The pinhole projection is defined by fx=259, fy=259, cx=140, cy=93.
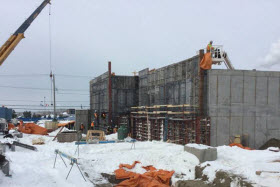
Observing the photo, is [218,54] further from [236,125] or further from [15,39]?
[15,39]

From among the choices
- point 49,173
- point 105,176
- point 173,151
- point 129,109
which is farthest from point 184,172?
point 129,109

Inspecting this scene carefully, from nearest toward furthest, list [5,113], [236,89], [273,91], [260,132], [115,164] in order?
[115,164] < [236,89] < [260,132] < [273,91] < [5,113]

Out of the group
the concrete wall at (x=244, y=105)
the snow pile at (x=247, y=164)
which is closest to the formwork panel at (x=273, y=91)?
the concrete wall at (x=244, y=105)

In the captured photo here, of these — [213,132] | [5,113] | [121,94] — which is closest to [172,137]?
[213,132]

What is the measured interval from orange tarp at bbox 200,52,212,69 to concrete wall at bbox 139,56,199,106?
2.89 feet

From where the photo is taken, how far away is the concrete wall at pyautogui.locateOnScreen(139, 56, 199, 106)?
20641mm

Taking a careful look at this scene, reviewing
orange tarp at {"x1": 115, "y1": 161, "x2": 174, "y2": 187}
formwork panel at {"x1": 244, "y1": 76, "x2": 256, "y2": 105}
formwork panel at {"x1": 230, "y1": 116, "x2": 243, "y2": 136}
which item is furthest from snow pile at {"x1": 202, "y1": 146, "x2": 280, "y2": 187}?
formwork panel at {"x1": 244, "y1": 76, "x2": 256, "y2": 105}

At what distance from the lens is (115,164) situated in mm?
13734

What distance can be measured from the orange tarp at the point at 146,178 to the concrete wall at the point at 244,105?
7863 mm

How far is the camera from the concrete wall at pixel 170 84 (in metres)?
20.6

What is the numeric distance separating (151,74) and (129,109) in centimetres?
625

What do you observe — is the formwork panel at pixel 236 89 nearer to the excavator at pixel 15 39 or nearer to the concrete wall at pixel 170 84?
the concrete wall at pixel 170 84

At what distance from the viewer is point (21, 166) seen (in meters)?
11.0

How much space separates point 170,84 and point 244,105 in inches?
280
